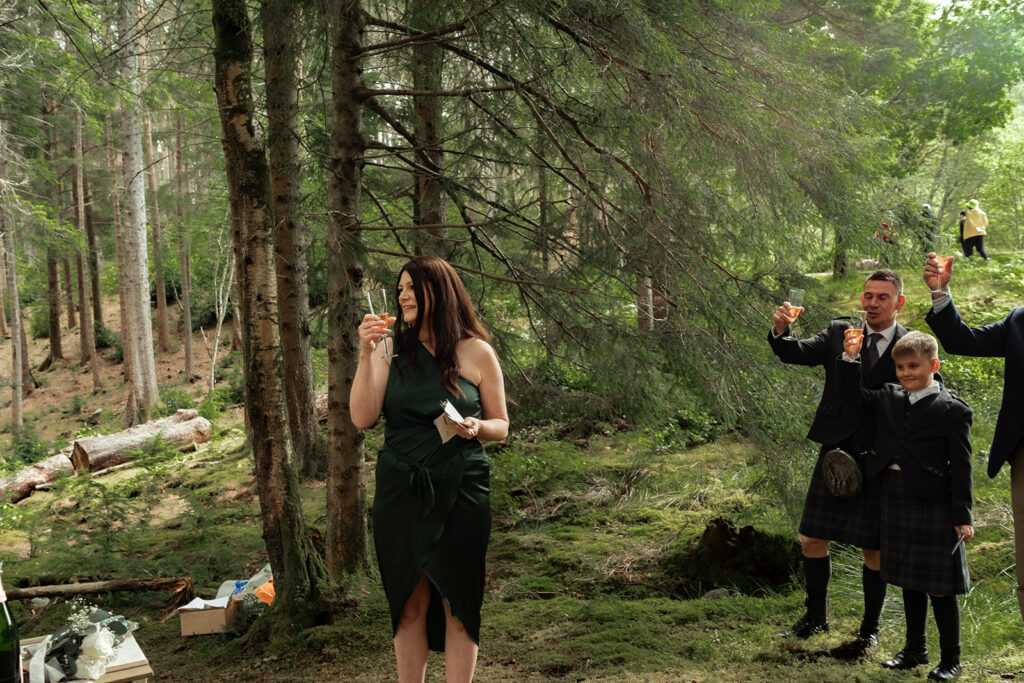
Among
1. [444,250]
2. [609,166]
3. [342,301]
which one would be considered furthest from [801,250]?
[342,301]

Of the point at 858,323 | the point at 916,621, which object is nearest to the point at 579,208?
the point at 858,323

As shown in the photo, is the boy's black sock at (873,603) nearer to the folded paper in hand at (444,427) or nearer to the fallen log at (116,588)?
the folded paper in hand at (444,427)

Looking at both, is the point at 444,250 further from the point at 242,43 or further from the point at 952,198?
the point at 952,198

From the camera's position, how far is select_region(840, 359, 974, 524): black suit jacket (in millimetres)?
3395

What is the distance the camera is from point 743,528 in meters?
5.46

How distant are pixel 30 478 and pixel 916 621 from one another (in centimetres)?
1292

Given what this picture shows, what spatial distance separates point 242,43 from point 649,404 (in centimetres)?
345

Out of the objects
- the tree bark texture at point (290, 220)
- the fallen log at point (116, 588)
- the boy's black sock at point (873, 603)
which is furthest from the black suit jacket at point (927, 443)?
the fallen log at point (116, 588)

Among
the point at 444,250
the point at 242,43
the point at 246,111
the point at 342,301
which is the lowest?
the point at 342,301

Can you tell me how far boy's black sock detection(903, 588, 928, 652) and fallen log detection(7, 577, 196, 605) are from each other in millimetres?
5272

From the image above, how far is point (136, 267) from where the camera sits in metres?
15.2

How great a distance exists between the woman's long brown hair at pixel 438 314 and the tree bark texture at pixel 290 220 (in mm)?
2579

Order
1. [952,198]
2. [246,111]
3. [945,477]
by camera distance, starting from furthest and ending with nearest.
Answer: [952,198] < [246,111] < [945,477]

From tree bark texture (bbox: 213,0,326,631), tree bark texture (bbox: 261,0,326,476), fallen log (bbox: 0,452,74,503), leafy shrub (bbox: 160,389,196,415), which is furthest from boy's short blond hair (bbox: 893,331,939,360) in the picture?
leafy shrub (bbox: 160,389,196,415)
